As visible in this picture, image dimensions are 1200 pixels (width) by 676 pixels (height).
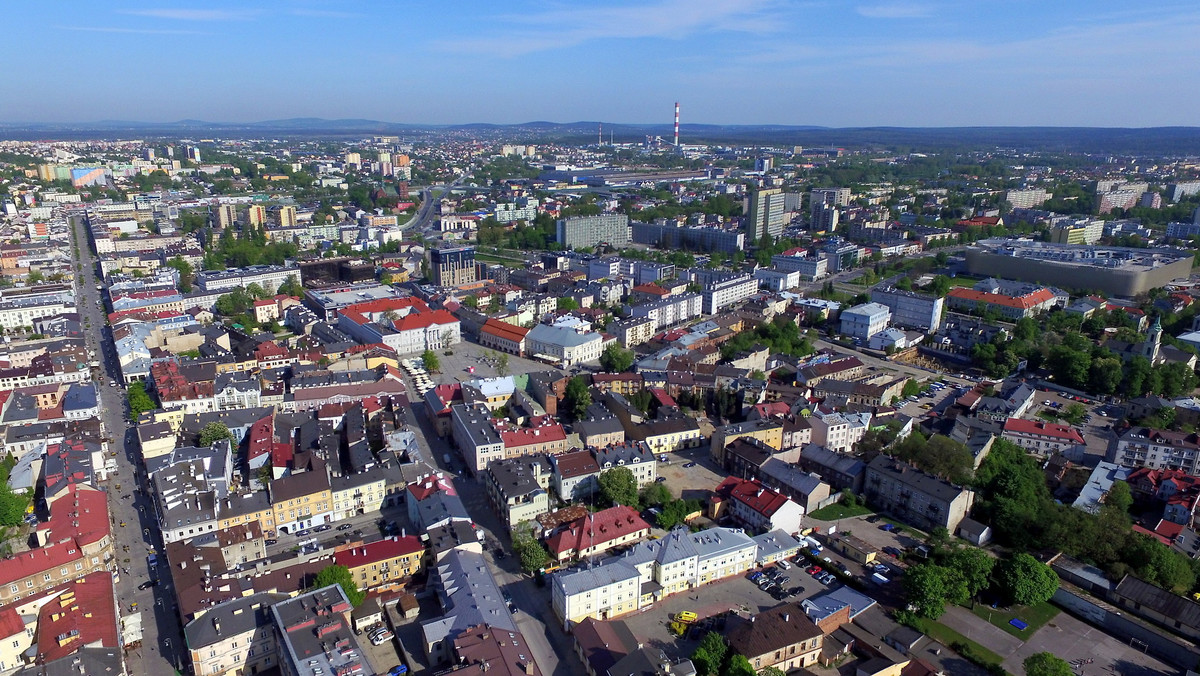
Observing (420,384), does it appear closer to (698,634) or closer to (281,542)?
(281,542)

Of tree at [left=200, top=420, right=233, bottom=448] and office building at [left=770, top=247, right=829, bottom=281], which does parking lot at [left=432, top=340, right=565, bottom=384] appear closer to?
tree at [left=200, top=420, right=233, bottom=448]

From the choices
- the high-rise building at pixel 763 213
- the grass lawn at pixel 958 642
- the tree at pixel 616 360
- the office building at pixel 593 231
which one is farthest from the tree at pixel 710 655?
the high-rise building at pixel 763 213

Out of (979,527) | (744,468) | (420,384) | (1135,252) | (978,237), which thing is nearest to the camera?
(979,527)

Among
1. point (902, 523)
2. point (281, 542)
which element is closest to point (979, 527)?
point (902, 523)

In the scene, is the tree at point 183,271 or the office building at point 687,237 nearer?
the tree at point 183,271

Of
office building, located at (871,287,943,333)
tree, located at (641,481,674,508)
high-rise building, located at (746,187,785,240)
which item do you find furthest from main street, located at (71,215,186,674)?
high-rise building, located at (746,187,785,240)

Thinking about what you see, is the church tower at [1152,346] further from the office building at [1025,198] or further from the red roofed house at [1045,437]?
the office building at [1025,198]
